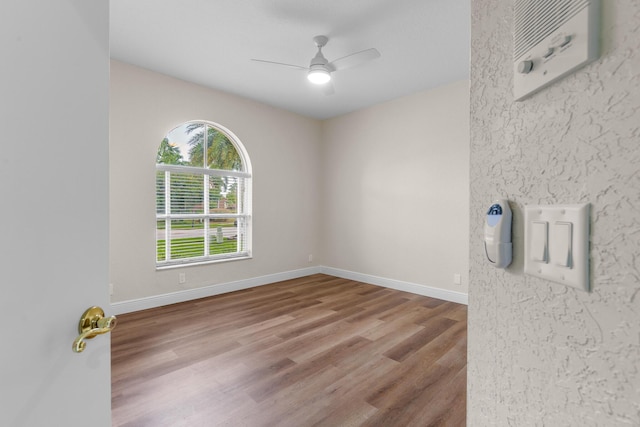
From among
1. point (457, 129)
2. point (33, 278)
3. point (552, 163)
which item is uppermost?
point (457, 129)

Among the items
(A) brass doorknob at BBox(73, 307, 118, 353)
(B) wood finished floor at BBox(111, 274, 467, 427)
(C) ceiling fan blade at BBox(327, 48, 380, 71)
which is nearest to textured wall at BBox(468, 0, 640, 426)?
(A) brass doorknob at BBox(73, 307, 118, 353)

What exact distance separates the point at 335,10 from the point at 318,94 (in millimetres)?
Result: 1729

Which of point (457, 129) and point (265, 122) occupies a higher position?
point (265, 122)

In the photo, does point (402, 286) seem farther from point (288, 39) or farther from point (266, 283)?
point (288, 39)

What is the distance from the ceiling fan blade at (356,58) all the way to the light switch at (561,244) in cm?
247

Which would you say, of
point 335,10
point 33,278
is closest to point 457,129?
point 335,10

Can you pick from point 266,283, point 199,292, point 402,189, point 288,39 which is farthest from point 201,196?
point 402,189

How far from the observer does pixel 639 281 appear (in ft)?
1.09

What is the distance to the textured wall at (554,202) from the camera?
1.14 ft

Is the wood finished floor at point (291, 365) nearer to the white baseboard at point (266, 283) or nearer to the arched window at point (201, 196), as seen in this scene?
the white baseboard at point (266, 283)

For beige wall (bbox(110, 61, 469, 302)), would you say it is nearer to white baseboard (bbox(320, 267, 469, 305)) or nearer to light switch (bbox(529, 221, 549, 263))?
white baseboard (bbox(320, 267, 469, 305))

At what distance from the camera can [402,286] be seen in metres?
4.21

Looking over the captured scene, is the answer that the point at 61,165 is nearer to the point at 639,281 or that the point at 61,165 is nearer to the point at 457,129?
the point at 639,281

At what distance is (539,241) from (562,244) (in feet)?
0.16
